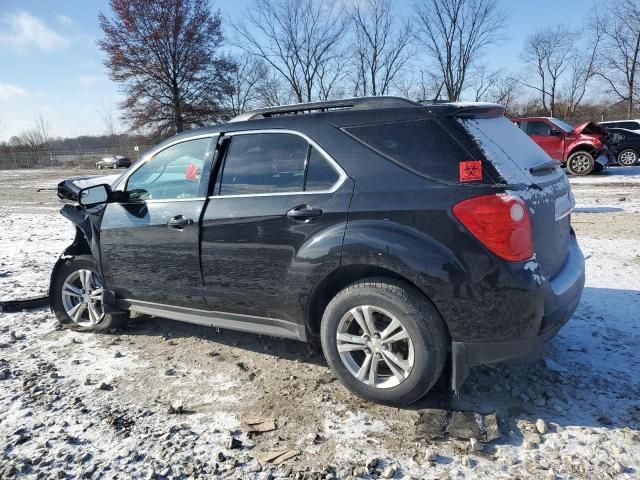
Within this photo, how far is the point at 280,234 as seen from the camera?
3.04 m

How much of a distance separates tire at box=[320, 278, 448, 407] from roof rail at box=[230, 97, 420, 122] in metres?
1.09

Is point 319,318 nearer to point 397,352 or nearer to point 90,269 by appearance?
point 397,352

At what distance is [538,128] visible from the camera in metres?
15.9

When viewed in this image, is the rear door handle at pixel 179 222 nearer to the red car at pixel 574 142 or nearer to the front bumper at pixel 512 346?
the front bumper at pixel 512 346

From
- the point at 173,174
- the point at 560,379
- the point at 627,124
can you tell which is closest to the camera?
the point at 560,379

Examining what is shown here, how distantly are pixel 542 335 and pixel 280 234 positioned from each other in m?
1.64

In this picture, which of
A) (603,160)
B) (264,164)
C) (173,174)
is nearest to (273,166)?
(264,164)

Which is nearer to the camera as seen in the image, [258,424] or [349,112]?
[258,424]

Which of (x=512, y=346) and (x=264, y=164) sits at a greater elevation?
(x=264, y=164)

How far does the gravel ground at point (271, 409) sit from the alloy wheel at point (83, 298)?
7.0 inches

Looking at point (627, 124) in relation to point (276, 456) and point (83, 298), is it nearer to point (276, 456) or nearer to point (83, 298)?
point (83, 298)

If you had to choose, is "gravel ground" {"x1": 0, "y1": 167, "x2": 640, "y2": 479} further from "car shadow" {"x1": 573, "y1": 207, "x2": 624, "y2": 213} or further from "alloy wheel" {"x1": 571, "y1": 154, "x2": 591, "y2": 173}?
"alloy wheel" {"x1": 571, "y1": 154, "x2": 591, "y2": 173}

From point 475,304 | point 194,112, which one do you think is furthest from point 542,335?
point 194,112

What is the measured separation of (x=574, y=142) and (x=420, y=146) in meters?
15.0
